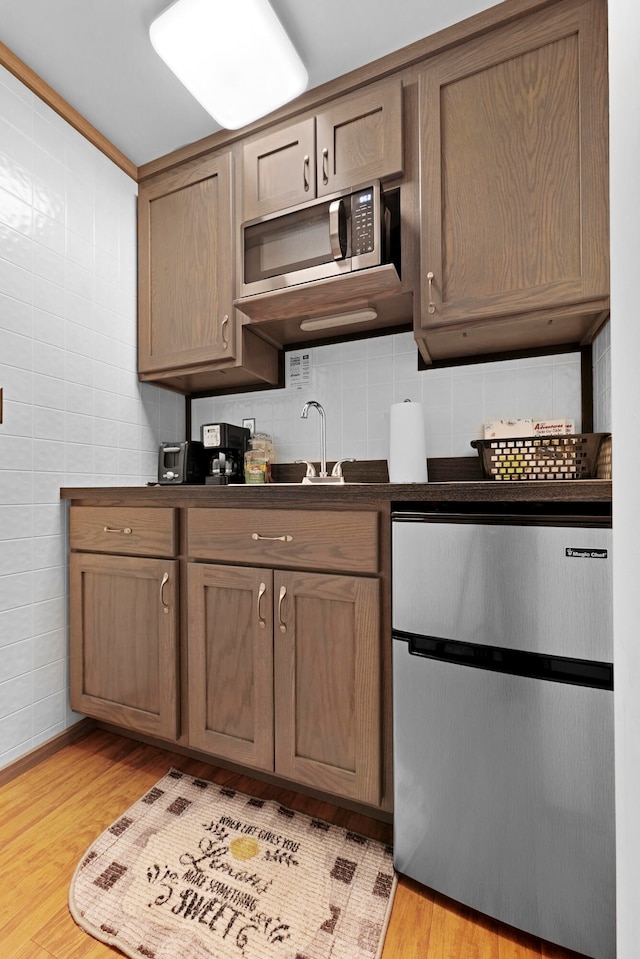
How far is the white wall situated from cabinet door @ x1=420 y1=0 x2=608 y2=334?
3.38 ft

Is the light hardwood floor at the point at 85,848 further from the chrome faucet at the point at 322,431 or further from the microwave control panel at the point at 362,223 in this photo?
the microwave control panel at the point at 362,223

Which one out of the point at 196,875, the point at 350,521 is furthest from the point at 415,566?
the point at 196,875

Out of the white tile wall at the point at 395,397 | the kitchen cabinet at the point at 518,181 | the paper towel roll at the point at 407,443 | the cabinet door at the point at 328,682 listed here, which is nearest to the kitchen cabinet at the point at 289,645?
the cabinet door at the point at 328,682

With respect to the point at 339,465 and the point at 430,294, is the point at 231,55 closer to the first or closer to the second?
the point at 430,294

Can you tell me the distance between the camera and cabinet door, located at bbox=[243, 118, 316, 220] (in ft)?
5.47

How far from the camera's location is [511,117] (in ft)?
4.58

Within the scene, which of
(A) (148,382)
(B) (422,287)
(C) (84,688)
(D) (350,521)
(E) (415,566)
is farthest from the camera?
(A) (148,382)

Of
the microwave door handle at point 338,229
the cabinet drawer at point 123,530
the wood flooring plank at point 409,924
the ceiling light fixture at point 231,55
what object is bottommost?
the wood flooring plank at point 409,924

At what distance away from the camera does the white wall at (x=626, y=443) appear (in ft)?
1.08

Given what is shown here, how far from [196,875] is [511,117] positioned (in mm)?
2281

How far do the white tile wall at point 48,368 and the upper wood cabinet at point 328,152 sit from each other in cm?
67

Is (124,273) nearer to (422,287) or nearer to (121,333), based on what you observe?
(121,333)

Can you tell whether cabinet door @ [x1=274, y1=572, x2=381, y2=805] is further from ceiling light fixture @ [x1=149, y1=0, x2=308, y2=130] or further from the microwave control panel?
ceiling light fixture @ [x1=149, y1=0, x2=308, y2=130]

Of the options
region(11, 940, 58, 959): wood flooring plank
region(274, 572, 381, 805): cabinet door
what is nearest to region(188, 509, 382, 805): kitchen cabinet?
region(274, 572, 381, 805): cabinet door
